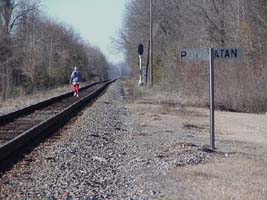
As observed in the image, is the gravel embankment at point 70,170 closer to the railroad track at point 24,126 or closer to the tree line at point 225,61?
the railroad track at point 24,126

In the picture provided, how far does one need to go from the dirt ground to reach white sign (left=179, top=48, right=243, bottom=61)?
6.97 ft

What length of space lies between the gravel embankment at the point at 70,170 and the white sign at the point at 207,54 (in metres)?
2.66

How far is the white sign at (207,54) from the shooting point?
46.9 ft

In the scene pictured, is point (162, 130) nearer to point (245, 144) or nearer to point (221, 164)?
point (245, 144)

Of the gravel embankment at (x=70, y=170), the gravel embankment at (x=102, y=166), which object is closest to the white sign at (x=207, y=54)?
the gravel embankment at (x=102, y=166)

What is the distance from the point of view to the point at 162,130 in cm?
1956

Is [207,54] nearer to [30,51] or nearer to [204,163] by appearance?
[204,163]

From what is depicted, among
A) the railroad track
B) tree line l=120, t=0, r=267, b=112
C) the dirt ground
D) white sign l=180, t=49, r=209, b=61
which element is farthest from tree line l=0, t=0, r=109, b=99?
white sign l=180, t=49, r=209, b=61

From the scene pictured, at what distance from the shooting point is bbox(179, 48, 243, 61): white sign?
46.9 ft

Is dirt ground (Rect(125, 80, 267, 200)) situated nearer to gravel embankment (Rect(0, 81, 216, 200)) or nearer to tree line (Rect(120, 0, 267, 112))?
gravel embankment (Rect(0, 81, 216, 200))

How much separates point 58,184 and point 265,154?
6460mm

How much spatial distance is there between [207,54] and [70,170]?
5038 mm

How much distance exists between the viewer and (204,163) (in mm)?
12078

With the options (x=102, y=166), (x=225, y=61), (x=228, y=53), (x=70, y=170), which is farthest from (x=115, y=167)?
(x=225, y=61)
